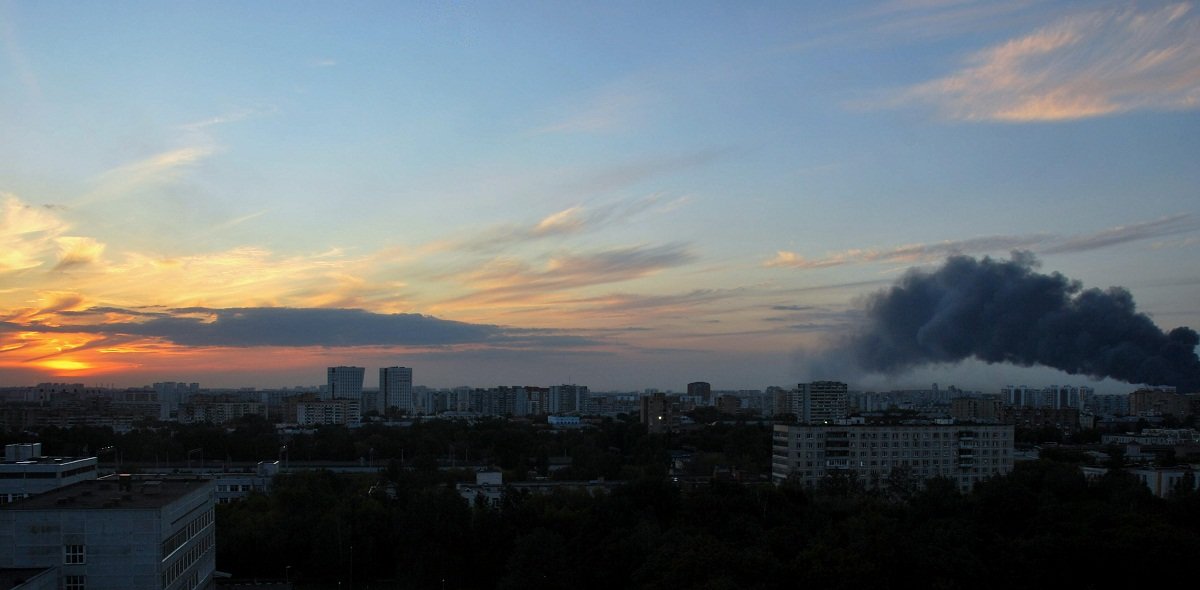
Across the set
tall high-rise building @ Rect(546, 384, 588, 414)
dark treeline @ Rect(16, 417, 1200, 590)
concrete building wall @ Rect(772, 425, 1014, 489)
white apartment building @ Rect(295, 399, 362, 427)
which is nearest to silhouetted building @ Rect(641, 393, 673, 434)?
white apartment building @ Rect(295, 399, 362, 427)

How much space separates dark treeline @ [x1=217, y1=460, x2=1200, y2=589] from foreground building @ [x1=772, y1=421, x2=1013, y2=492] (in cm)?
337

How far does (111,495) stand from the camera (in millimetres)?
13852

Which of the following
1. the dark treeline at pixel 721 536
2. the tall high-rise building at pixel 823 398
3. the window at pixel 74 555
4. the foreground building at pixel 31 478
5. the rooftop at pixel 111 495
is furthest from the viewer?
the tall high-rise building at pixel 823 398

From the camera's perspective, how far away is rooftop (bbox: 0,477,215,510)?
12.3 metres

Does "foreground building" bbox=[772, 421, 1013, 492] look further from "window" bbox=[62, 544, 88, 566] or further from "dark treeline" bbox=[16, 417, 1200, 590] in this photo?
"window" bbox=[62, 544, 88, 566]

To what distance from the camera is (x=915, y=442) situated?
29609 mm

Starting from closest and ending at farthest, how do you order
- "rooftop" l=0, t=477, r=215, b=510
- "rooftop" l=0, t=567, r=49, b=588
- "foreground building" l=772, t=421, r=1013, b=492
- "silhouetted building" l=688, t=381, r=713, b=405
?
"rooftop" l=0, t=567, r=49, b=588 → "rooftop" l=0, t=477, r=215, b=510 → "foreground building" l=772, t=421, r=1013, b=492 → "silhouetted building" l=688, t=381, r=713, b=405

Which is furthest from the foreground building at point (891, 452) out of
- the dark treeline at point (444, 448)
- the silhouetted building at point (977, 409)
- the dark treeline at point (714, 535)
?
the silhouetted building at point (977, 409)

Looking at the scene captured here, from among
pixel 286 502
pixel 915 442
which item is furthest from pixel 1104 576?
pixel 286 502

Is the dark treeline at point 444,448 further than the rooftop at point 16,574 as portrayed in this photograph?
Yes

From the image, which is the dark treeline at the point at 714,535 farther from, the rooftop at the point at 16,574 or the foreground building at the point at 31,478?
the rooftop at the point at 16,574

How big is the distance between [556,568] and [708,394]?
116 metres

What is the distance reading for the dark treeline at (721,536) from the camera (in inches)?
584

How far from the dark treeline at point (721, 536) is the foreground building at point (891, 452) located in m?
3.37
